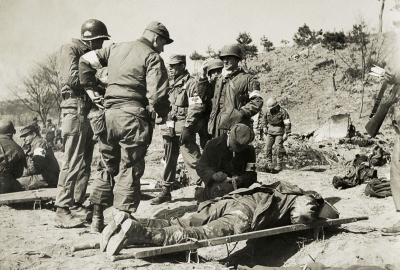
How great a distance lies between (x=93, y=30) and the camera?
5520mm

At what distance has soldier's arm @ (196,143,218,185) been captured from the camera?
16.9 ft

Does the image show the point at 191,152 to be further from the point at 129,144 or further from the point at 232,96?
the point at 129,144

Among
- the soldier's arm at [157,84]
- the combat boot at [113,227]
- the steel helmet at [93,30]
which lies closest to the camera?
the combat boot at [113,227]

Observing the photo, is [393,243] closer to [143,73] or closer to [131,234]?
[131,234]

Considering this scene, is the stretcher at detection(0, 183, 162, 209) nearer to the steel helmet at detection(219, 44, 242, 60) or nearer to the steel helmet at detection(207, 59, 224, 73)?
the steel helmet at detection(207, 59, 224, 73)

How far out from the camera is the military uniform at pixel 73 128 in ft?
17.7

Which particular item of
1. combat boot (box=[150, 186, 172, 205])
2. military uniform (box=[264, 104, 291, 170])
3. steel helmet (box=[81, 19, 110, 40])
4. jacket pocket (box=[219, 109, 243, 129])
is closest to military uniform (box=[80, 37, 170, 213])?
steel helmet (box=[81, 19, 110, 40])

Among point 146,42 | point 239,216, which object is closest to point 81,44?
point 146,42

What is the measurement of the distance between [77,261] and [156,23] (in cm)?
A: 265

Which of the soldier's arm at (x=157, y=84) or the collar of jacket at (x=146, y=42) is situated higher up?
the collar of jacket at (x=146, y=42)

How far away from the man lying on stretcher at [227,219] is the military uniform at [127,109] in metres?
0.69

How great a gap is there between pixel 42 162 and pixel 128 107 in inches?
126

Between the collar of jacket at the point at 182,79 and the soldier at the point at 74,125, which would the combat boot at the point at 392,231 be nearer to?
the soldier at the point at 74,125

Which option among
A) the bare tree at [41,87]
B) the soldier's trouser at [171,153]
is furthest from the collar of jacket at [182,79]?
the bare tree at [41,87]
